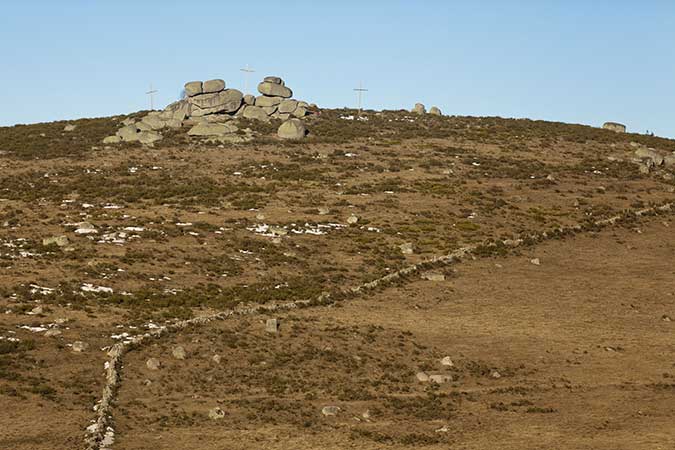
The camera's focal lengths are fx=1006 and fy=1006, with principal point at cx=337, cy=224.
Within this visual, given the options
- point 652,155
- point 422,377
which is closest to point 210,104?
point 652,155

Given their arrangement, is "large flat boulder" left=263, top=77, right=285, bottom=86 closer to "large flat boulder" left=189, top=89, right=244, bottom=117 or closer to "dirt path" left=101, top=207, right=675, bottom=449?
"large flat boulder" left=189, top=89, right=244, bottom=117

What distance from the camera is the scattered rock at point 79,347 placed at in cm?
5272

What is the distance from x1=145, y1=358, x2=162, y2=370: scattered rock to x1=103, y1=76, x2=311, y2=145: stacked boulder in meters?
75.1

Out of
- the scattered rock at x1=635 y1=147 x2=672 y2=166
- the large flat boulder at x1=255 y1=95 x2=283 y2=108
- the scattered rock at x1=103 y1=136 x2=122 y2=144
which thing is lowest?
the scattered rock at x1=103 y1=136 x2=122 y2=144

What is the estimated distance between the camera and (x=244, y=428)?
4366cm

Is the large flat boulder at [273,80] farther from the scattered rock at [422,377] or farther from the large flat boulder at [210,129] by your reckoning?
the scattered rock at [422,377]

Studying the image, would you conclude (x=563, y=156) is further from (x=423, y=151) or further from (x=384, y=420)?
(x=384, y=420)

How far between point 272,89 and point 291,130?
16690mm

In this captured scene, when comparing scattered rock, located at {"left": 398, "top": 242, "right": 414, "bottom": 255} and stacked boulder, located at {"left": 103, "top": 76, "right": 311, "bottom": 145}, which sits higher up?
stacked boulder, located at {"left": 103, "top": 76, "right": 311, "bottom": 145}

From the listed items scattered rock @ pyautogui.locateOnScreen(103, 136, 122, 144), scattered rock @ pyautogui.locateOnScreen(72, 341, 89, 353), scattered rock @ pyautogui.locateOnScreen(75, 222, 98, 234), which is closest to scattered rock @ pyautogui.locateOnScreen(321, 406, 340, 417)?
scattered rock @ pyautogui.locateOnScreen(72, 341, 89, 353)

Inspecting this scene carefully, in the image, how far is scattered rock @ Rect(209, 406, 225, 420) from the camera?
4481 centimetres

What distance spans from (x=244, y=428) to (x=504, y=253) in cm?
3978

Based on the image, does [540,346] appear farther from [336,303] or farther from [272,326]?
[272,326]

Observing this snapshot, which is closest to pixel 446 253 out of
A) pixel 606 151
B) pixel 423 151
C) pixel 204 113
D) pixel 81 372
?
pixel 81 372
